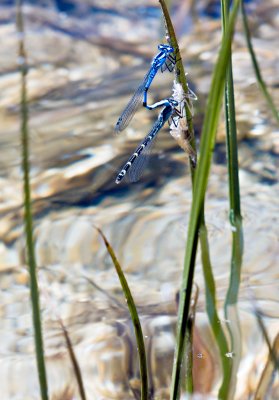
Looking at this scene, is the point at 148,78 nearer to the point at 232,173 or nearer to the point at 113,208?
the point at 232,173

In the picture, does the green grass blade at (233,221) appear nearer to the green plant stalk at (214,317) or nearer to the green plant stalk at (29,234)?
the green plant stalk at (214,317)

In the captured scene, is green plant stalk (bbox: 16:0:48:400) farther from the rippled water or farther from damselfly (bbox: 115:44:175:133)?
the rippled water

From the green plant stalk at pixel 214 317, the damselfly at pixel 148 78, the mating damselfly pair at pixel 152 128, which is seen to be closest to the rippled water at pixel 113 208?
the green plant stalk at pixel 214 317

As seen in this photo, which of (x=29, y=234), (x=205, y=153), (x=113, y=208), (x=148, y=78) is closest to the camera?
(x=205, y=153)

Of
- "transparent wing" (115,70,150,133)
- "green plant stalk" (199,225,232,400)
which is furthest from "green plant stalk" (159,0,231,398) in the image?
"transparent wing" (115,70,150,133)

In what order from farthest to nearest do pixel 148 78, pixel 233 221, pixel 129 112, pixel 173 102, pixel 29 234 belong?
pixel 233 221 → pixel 129 112 → pixel 148 78 → pixel 173 102 → pixel 29 234

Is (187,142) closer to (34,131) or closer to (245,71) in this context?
(34,131)

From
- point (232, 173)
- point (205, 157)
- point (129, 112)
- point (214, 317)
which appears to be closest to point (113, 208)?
point (129, 112)

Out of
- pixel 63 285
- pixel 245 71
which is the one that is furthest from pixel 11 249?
pixel 245 71
